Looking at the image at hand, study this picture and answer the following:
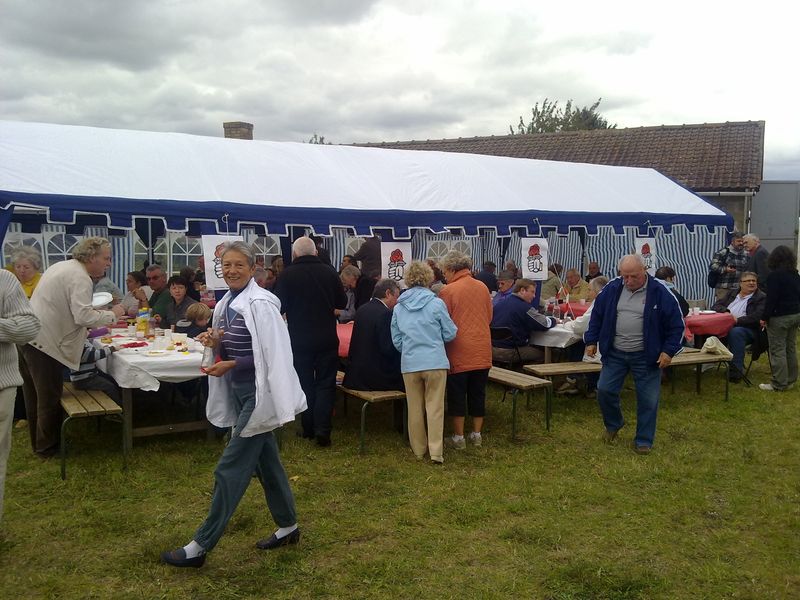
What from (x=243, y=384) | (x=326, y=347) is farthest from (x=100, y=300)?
(x=243, y=384)

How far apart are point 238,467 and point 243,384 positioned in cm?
38

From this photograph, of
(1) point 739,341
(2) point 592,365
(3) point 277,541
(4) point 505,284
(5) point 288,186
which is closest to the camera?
(3) point 277,541

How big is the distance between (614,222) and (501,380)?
5.38 m

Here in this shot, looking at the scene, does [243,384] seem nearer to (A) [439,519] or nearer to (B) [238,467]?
(B) [238,467]

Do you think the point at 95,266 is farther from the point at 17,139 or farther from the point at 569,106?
the point at 569,106

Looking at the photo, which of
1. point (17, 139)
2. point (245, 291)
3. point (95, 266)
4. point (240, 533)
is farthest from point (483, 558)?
point (17, 139)

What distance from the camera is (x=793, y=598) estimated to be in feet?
10.7

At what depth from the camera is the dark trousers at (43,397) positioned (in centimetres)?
483

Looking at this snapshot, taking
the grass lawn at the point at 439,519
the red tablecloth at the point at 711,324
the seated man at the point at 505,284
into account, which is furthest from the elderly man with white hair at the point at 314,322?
the red tablecloth at the point at 711,324

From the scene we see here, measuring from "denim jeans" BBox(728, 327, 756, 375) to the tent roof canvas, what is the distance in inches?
112

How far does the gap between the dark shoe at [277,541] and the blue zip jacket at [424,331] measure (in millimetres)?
1688

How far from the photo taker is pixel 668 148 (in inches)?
875

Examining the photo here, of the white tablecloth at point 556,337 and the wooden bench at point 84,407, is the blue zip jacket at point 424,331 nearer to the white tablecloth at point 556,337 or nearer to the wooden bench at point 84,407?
the wooden bench at point 84,407

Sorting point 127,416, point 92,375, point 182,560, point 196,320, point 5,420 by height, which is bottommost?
point 182,560
